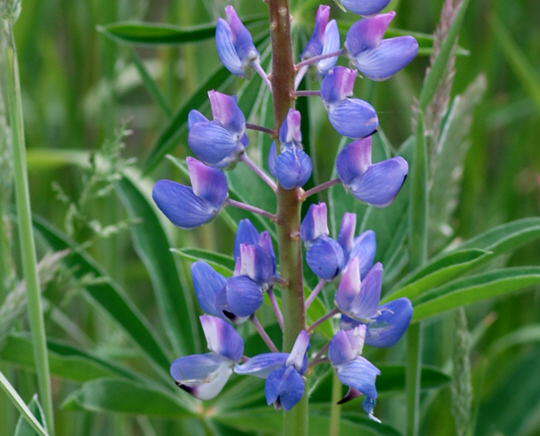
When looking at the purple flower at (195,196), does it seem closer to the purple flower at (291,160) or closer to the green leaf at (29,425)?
the purple flower at (291,160)

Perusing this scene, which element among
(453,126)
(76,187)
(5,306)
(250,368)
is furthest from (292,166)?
(76,187)

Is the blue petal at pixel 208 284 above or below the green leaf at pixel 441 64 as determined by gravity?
below

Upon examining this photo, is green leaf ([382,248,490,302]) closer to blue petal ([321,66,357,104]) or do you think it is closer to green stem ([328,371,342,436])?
green stem ([328,371,342,436])

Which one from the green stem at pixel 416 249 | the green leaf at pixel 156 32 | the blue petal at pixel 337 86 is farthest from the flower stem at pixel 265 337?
the green leaf at pixel 156 32

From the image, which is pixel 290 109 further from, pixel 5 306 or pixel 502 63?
pixel 502 63

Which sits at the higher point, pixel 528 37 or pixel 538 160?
pixel 528 37

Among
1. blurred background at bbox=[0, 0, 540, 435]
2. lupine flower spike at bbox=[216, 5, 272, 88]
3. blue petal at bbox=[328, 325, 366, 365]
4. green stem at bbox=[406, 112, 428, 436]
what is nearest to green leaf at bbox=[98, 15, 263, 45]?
blurred background at bbox=[0, 0, 540, 435]

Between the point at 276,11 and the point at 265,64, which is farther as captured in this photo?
the point at 265,64
